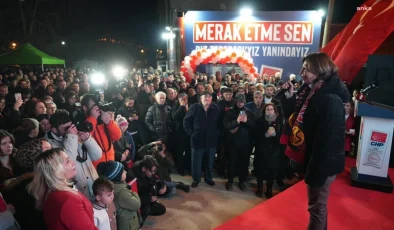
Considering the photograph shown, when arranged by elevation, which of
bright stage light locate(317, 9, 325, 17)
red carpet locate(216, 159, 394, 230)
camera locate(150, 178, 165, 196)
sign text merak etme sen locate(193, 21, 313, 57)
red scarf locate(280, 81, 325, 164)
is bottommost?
red carpet locate(216, 159, 394, 230)

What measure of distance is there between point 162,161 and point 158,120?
1.31m

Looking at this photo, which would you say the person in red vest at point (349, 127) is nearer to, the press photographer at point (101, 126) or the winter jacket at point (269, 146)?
the winter jacket at point (269, 146)

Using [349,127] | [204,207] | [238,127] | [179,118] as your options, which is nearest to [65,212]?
[204,207]

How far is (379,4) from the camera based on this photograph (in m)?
6.37

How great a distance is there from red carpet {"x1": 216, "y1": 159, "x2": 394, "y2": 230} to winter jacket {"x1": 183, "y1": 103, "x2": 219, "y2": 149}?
68.9 inches

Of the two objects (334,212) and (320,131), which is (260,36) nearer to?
(334,212)

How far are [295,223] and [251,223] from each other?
561 millimetres

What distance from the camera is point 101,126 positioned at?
155 inches

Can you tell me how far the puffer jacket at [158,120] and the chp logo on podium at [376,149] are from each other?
3781 millimetres

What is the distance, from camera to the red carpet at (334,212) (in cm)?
372

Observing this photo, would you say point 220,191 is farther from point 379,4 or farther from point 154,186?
point 379,4

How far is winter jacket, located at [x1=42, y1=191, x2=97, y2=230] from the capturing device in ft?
6.77

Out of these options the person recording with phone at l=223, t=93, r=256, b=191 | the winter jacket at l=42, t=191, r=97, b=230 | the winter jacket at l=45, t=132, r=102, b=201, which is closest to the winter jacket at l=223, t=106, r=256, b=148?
the person recording with phone at l=223, t=93, r=256, b=191

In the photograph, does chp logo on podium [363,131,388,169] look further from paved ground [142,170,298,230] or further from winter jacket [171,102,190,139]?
winter jacket [171,102,190,139]
